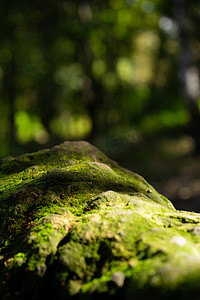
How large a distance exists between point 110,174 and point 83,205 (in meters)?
0.62

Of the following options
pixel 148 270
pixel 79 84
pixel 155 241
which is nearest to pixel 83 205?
pixel 155 241

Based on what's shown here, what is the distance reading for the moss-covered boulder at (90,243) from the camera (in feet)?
4.51

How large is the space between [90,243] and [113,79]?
783 inches

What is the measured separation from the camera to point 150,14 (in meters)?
20.8

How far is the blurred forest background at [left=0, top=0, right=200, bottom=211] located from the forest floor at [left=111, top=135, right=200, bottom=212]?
36 millimetres

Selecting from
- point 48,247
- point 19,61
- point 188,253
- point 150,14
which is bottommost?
point 48,247

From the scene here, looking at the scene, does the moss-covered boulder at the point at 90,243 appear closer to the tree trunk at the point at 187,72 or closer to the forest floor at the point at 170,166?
the forest floor at the point at 170,166

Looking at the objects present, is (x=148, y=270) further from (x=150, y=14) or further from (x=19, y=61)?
(x=150, y=14)

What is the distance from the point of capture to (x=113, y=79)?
20.7m

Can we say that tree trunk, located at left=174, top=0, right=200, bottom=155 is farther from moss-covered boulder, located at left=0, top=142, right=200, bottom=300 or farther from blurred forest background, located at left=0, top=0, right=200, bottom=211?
moss-covered boulder, located at left=0, top=142, right=200, bottom=300

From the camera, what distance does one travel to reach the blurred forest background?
1166cm

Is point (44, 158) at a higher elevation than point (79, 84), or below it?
below

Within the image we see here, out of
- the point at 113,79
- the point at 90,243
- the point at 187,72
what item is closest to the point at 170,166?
the point at 187,72

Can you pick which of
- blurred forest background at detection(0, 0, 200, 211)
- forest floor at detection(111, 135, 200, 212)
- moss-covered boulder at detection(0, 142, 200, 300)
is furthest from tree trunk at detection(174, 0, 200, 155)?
moss-covered boulder at detection(0, 142, 200, 300)
